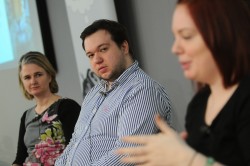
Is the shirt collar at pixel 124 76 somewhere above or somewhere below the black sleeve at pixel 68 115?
above

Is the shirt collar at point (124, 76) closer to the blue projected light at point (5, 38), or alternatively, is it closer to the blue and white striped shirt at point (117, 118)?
the blue and white striped shirt at point (117, 118)

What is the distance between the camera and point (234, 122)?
0.83 meters

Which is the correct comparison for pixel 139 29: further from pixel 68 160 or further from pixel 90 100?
pixel 68 160

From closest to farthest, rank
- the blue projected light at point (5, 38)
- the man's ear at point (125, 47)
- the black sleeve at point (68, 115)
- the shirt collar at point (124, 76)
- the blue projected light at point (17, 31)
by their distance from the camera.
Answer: the shirt collar at point (124, 76) → the man's ear at point (125, 47) → the black sleeve at point (68, 115) → the blue projected light at point (17, 31) → the blue projected light at point (5, 38)

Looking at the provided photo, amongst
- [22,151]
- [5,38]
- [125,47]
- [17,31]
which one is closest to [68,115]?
[22,151]

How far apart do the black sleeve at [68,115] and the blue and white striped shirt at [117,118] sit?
0.35m

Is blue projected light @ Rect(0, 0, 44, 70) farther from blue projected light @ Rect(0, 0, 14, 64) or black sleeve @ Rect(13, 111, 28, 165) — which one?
black sleeve @ Rect(13, 111, 28, 165)

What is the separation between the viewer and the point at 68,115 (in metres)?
2.23

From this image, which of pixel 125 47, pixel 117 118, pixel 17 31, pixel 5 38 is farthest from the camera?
pixel 5 38

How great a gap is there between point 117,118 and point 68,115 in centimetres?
66

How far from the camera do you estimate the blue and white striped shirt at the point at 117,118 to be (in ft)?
5.06

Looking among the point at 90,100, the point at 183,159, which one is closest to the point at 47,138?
the point at 90,100

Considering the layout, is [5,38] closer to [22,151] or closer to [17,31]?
[17,31]

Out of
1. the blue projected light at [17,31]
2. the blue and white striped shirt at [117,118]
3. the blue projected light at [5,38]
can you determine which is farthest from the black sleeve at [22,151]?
the blue projected light at [5,38]
